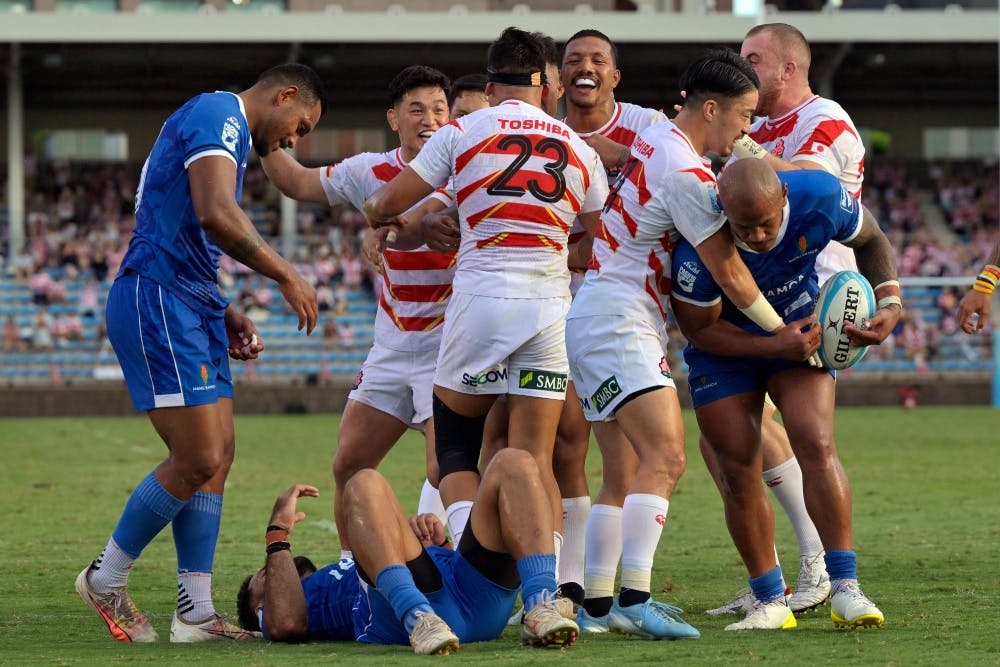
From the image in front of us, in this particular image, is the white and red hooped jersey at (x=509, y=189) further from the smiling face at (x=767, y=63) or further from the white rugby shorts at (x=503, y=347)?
the smiling face at (x=767, y=63)

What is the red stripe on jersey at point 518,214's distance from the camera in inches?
247

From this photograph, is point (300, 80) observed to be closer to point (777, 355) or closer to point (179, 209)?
point (179, 209)

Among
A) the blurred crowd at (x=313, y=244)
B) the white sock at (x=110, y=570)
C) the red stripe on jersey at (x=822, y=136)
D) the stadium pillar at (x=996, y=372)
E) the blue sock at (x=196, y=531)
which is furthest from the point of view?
the blurred crowd at (x=313, y=244)

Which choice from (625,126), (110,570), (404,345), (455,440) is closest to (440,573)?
(455,440)

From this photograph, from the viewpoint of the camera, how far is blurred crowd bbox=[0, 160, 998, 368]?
3155cm

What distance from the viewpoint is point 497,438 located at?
677 cm

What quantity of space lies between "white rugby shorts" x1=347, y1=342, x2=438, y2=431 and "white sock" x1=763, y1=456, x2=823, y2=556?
1.83 metres

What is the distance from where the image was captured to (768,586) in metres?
6.37

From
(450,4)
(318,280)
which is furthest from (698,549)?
(450,4)

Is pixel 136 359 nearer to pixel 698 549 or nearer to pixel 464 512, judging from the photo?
pixel 464 512

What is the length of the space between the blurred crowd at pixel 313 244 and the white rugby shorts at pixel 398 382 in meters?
21.0

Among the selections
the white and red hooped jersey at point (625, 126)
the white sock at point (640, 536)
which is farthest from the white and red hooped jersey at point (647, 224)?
the white and red hooped jersey at point (625, 126)

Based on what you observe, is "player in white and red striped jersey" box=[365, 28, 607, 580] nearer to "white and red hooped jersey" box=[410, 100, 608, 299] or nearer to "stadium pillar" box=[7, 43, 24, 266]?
"white and red hooped jersey" box=[410, 100, 608, 299]

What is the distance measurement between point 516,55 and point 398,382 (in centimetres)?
204
